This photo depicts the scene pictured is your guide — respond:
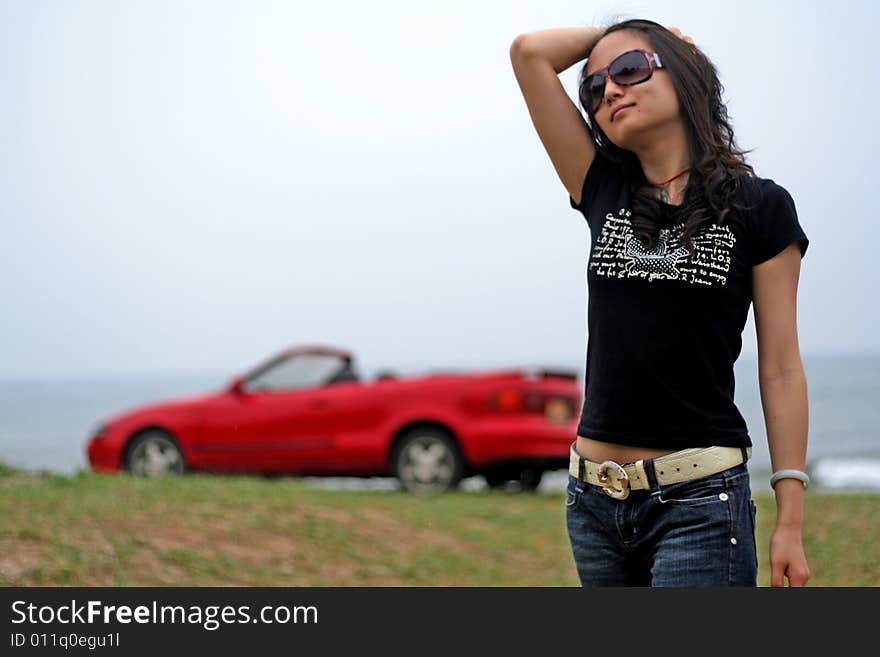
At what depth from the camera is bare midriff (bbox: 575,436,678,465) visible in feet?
7.72

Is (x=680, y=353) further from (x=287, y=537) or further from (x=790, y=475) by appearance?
(x=287, y=537)

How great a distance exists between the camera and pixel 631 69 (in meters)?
2.51

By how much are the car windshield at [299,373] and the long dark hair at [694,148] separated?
831 cm

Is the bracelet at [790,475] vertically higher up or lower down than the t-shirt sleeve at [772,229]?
lower down

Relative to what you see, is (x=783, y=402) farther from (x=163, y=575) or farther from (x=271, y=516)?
(x=271, y=516)

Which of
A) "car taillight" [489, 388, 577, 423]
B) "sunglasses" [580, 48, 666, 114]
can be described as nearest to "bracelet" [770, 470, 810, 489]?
"sunglasses" [580, 48, 666, 114]

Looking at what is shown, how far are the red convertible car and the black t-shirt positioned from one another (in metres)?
7.19

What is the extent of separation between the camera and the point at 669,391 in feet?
7.63

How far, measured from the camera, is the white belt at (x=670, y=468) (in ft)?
7.58

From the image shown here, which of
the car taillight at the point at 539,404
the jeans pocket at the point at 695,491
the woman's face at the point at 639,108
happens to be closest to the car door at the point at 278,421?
the car taillight at the point at 539,404

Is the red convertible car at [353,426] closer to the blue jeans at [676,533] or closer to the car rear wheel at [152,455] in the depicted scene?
the car rear wheel at [152,455]

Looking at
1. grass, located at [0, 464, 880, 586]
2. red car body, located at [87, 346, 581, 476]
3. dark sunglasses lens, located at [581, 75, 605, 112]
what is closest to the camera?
dark sunglasses lens, located at [581, 75, 605, 112]

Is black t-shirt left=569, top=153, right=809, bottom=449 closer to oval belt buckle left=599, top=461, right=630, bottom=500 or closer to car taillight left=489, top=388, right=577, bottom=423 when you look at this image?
oval belt buckle left=599, top=461, right=630, bottom=500
